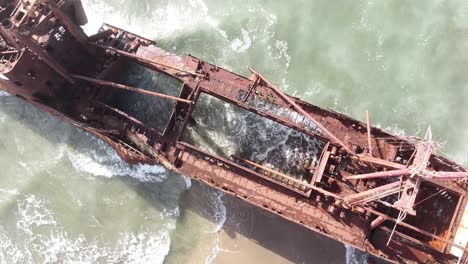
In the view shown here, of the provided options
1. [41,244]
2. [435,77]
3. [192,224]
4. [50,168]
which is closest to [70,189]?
[50,168]

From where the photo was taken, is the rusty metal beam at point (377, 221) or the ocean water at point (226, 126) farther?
the ocean water at point (226, 126)

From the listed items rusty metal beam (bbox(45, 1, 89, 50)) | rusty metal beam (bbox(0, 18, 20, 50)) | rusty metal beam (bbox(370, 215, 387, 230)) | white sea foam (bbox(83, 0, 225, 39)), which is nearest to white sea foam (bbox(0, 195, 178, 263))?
rusty metal beam (bbox(0, 18, 20, 50))

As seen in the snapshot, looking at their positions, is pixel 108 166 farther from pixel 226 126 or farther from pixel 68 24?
pixel 68 24

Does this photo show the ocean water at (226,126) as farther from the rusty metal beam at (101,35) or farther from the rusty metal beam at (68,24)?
the rusty metal beam at (68,24)

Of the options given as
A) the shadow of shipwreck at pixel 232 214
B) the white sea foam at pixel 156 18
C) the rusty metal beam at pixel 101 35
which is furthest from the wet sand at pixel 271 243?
the rusty metal beam at pixel 101 35

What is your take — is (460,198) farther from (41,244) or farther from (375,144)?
(41,244)

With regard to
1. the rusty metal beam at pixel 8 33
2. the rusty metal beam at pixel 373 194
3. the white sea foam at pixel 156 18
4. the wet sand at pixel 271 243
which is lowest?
the wet sand at pixel 271 243

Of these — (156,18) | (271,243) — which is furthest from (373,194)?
(156,18)
